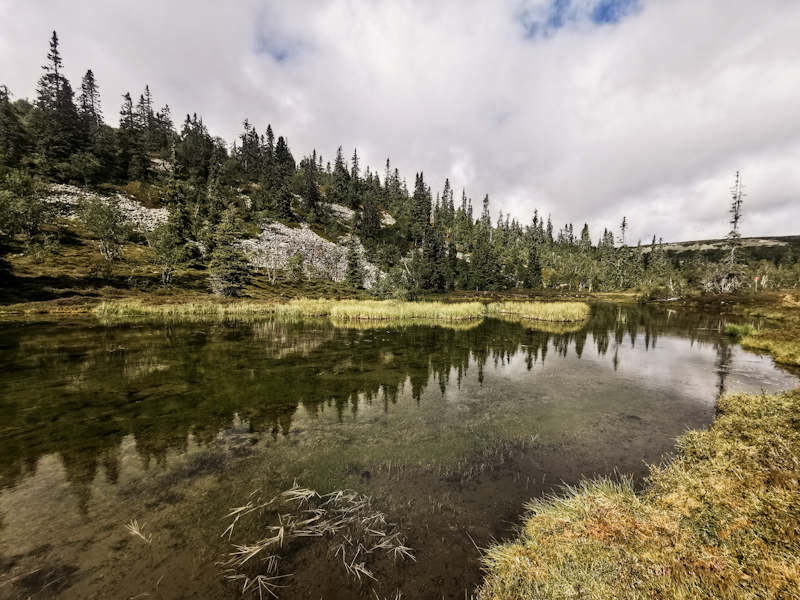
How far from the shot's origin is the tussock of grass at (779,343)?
19.9m

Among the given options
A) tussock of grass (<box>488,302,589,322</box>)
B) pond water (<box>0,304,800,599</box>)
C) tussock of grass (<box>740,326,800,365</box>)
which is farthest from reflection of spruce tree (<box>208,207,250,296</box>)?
tussock of grass (<box>740,326,800,365</box>)

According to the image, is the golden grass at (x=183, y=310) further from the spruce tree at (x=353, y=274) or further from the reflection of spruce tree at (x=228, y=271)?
the spruce tree at (x=353, y=274)

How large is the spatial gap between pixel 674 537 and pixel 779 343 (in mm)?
29598

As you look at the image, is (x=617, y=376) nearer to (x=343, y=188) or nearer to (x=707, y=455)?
(x=707, y=455)

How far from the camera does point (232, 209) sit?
64.6m

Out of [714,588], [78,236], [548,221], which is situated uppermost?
[548,221]

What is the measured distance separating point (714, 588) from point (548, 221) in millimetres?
188185

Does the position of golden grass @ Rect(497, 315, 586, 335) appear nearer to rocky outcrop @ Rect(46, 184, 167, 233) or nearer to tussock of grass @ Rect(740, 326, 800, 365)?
tussock of grass @ Rect(740, 326, 800, 365)

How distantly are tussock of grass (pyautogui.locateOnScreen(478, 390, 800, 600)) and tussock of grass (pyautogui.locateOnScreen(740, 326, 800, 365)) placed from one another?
1904cm

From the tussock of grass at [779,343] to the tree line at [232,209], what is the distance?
128 feet

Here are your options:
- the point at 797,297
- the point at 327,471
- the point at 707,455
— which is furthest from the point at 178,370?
the point at 797,297

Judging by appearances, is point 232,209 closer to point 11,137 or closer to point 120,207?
point 120,207

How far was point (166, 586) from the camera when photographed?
4.74m

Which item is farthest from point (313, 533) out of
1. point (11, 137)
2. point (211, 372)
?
point (11, 137)
